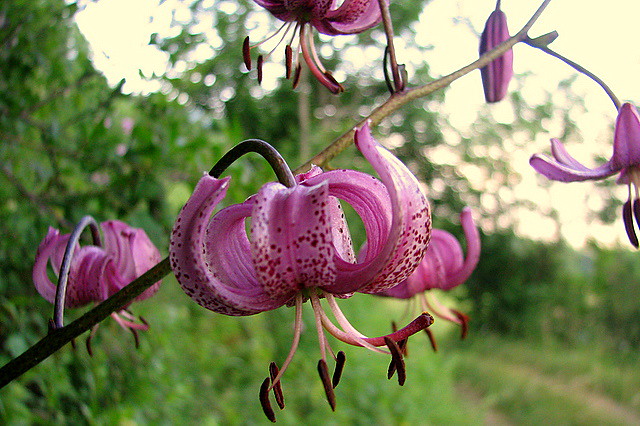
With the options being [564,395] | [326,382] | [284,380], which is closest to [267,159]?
[326,382]

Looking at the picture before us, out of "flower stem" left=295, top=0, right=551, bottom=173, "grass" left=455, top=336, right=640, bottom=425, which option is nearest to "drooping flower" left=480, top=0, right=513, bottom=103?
"flower stem" left=295, top=0, right=551, bottom=173

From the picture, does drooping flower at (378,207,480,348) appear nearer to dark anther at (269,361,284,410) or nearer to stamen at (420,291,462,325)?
stamen at (420,291,462,325)

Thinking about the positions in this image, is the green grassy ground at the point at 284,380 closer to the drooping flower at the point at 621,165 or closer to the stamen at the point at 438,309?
the stamen at the point at 438,309

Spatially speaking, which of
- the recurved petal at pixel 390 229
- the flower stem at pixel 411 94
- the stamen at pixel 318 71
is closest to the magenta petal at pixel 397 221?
the recurved petal at pixel 390 229

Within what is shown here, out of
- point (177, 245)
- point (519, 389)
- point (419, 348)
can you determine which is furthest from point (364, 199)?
point (519, 389)

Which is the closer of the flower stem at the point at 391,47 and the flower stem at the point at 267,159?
the flower stem at the point at 267,159

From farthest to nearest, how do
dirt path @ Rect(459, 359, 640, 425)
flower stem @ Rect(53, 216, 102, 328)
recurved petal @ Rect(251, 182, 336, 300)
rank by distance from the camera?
dirt path @ Rect(459, 359, 640, 425) < flower stem @ Rect(53, 216, 102, 328) < recurved petal @ Rect(251, 182, 336, 300)
